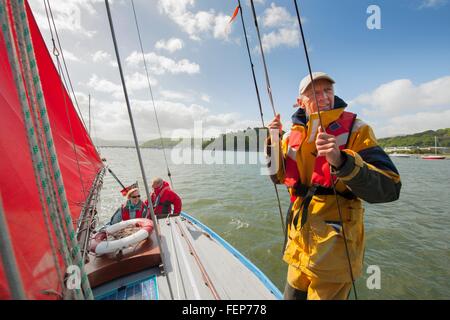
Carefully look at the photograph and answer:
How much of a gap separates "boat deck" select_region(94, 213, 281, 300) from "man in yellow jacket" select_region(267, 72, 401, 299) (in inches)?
38.3

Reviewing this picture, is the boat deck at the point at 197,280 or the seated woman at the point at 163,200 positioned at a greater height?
the seated woman at the point at 163,200

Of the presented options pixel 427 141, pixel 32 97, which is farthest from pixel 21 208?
pixel 427 141

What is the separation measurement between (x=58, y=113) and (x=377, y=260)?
833cm

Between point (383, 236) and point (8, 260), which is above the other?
point (8, 260)

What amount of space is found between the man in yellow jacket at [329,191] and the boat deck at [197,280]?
38.3 inches

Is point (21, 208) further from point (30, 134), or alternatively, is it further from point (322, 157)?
point (322, 157)

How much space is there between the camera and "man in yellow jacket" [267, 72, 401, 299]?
3.98 ft

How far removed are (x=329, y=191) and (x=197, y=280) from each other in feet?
6.96

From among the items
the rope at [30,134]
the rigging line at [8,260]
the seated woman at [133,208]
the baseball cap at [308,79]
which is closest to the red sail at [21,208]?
the rope at [30,134]

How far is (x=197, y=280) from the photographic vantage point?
262cm

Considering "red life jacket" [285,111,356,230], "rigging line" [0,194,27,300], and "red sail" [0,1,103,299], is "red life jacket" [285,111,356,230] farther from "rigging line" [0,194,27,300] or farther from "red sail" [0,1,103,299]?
"red sail" [0,1,103,299]

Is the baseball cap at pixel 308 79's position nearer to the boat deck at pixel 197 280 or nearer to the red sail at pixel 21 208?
the red sail at pixel 21 208

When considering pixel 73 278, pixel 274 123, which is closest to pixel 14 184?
pixel 73 278

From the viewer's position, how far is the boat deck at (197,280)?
241cm
